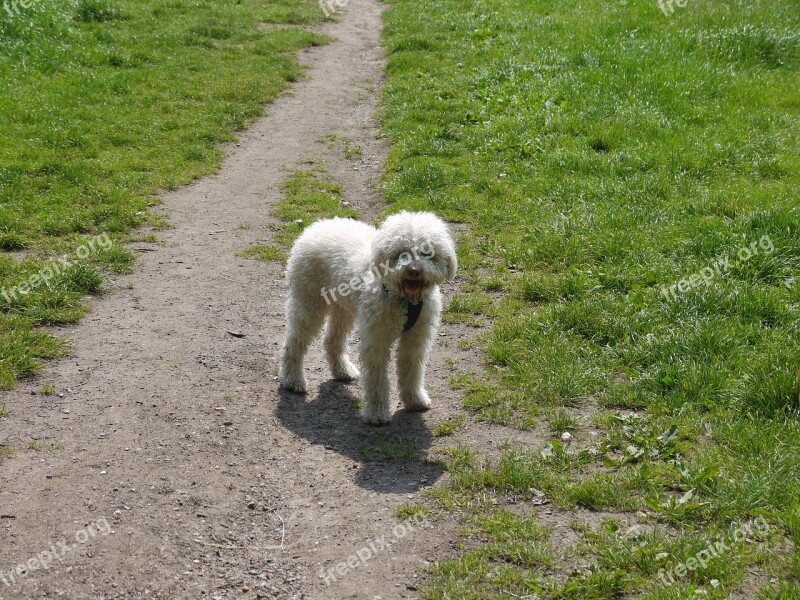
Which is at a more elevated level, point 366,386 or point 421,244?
point 421,244

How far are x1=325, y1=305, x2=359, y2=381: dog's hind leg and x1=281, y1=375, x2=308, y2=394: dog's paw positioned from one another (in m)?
0.42

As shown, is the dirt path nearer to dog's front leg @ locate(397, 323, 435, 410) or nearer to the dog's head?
dog's front leg @ locate(397, 323, 435, 410)

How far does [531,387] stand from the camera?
22.2ft

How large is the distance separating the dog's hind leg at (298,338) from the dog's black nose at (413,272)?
136 cm

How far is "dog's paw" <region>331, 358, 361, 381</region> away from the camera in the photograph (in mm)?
7535

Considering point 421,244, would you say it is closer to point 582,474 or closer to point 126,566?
point 582,474

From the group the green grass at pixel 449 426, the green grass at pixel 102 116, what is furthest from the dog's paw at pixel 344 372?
the green grass at pixel 102 116

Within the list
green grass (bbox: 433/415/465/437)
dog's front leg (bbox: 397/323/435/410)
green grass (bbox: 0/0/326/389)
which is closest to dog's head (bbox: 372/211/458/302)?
dog's front leg (bbox: 397/323/435/410)

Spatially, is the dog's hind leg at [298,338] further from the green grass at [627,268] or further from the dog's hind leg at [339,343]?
the green grass at [627,268]

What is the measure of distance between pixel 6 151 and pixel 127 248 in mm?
3296

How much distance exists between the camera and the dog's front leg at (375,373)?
652 cm

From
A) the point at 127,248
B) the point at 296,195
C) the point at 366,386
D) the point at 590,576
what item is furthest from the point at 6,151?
the point at 590,576

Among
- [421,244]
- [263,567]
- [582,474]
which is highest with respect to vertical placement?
[421,244]

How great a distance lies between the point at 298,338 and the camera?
7.14 metres
